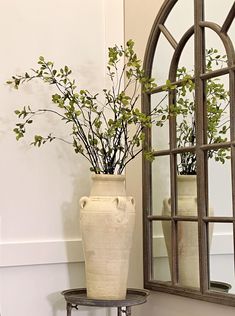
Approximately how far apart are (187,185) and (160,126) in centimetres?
27

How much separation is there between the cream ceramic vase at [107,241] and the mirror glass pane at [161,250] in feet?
0.64

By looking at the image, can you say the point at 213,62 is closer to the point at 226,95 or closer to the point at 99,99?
the point at 226,95

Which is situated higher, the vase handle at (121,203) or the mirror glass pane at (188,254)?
the vase handle at (121,203)

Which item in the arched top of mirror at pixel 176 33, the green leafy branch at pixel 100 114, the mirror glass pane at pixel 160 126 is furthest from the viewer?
the mirror glass pane at pixel 160 126

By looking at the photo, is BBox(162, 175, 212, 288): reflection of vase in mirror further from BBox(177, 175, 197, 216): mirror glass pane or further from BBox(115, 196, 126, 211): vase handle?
BBox(115, 196, 126, 211): vase handle

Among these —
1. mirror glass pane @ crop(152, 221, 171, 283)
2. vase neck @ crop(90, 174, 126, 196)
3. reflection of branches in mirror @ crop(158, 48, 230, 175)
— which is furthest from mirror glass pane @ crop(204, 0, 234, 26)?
mirror glass pane @ crop(152, 221, 171, 283)

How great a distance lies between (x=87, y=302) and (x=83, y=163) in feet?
2.06

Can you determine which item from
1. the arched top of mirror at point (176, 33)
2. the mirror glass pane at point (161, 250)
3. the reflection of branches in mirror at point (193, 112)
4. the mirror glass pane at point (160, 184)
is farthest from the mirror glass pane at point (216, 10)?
the mirror glass pane at point (161, 250)

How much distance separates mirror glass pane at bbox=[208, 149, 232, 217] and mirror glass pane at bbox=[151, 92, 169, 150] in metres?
0.30

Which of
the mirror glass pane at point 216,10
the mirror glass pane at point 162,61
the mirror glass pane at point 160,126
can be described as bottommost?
the mirror glass pane at point 160,126

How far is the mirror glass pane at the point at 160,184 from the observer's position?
7.18 feet

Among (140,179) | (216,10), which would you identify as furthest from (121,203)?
(216,10)

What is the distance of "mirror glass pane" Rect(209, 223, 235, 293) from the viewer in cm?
184

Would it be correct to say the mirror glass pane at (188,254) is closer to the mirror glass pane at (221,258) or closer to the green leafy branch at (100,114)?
the mirror glass pane at (221,258)
